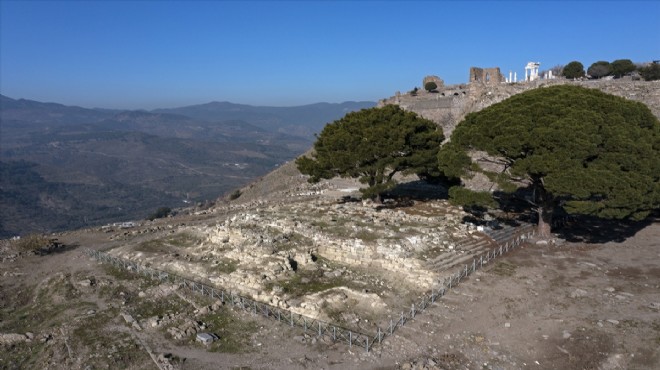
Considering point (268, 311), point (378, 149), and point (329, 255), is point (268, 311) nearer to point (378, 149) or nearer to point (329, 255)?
point (329, 255)

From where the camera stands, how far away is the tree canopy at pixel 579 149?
22031 mm

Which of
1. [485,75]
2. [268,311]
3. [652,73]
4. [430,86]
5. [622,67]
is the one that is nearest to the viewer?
Result: [268,311]

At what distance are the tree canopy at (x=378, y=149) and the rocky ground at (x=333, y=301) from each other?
166 inches

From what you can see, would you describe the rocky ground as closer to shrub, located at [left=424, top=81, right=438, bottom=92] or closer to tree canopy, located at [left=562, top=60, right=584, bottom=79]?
tree canopy, located at [left=562, top=60, right=584, bottom=79]

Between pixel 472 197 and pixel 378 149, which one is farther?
pixel 378 149

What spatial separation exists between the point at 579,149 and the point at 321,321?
50.5 ft

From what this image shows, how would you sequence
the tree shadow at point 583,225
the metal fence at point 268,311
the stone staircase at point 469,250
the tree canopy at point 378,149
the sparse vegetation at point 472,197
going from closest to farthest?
the metal fence at point 268,311
the stone staircase at point 469,250
the sparse vegetation at point 472,197
the tree shadow at point 583,225
the tree canopy at point 378,149

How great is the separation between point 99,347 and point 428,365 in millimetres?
11660

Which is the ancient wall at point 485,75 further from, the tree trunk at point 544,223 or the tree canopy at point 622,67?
the tree trunk at point 544,223

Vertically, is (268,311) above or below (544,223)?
below

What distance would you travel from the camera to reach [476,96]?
61.1 metres

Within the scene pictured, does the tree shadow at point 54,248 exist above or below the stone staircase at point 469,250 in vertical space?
below

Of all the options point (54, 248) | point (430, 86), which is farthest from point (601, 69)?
point (54, 248)

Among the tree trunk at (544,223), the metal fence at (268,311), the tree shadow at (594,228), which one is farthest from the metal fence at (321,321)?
the tree shadow at (594,228)
